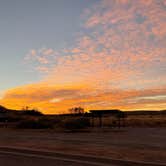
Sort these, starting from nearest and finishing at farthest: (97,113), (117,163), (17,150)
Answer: (117,163) → (17,150) → (97,113)

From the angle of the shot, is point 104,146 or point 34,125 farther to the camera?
point 34,125

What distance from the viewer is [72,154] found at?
12.0m

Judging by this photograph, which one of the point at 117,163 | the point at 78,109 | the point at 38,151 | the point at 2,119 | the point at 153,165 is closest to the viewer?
the point at 153,165

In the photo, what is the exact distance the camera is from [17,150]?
45.9 ft

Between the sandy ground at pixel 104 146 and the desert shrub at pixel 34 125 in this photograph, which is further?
the desert shrub at pixel 34 125

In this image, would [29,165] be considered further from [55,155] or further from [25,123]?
[25,123]

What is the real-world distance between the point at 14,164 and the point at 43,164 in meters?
1.05

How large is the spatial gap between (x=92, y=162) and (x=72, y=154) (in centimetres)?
155

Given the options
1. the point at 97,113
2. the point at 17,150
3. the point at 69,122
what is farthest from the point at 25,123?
the point at 17,150

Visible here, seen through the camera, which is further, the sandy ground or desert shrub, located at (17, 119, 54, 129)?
desert shrub, located at (17, 119, 54, 129)

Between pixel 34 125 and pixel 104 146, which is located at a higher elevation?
pixel 34 125

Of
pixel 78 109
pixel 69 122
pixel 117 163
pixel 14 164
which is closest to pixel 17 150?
pixel 14 164

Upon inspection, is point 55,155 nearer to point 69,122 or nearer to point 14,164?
point 14,164

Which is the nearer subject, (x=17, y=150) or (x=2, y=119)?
(x=17, y=150)
